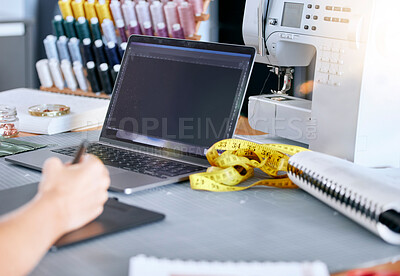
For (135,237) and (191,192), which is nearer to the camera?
(135,237)

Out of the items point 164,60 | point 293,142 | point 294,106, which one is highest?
point 164,60

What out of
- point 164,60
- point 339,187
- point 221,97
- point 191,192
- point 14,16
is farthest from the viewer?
point 14,16

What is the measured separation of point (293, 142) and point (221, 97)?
40 cm

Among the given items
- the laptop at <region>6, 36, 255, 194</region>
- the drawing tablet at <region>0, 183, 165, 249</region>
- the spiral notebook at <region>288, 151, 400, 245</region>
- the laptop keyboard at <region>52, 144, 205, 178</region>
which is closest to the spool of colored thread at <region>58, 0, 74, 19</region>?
the laptop at <region>6, 36, 255, 194</region>

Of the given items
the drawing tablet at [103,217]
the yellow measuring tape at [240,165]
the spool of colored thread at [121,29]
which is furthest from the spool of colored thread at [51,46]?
the drawing tablet at [103,217]

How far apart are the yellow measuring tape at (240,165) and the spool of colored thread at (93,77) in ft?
4.34

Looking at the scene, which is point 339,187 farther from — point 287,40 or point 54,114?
point 54,114

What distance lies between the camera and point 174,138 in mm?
1398

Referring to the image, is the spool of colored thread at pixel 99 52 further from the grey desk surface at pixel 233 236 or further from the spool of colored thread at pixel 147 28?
the grey desk surface at pixel 233 236

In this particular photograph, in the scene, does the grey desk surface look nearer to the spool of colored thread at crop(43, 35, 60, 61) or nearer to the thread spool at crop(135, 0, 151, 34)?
the thread spool at crop(135, 0, 151, 34)

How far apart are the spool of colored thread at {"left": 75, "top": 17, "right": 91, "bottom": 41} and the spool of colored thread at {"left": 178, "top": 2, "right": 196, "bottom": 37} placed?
0.48 meters

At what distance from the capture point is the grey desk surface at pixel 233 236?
86 centimetres

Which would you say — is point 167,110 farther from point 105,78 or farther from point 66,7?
point 66,7

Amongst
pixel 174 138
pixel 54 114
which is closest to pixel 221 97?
pixel 174 138
